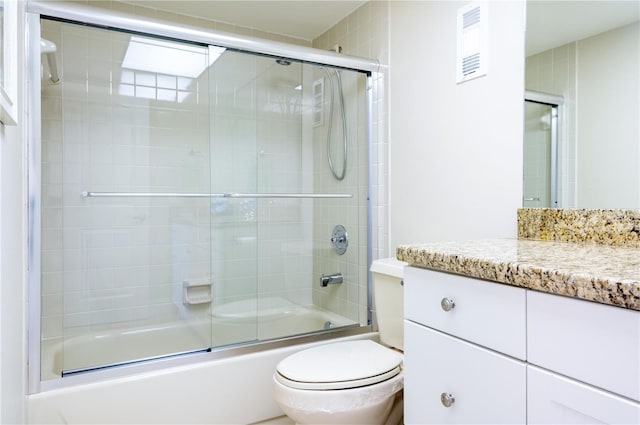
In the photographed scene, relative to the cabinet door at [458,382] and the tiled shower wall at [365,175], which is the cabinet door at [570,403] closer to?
the cabinet door at [458,382]

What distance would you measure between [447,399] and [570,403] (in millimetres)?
303

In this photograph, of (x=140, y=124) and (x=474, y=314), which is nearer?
(x=474, y=314)

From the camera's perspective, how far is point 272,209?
7.43 feet

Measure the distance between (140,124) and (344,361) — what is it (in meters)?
1.75

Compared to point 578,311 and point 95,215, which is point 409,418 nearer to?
point 578,311

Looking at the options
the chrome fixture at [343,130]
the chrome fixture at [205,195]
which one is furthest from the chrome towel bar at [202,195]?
the chrome fixture at [343,130]

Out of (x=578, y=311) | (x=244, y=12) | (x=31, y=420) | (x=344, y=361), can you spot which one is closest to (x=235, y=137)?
(x=244, y=12)

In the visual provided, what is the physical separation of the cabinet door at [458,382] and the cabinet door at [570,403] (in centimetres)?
2

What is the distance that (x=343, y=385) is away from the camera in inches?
52.3

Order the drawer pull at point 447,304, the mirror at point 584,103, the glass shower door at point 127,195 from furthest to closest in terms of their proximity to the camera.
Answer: the glass shower door at point 127,195
the mirror at point 584,103
the drawer pull at point 447,304

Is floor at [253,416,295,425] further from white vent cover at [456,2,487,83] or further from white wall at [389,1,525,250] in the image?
white vent cover at [456,2,487,83]

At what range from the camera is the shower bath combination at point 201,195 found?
2.00m

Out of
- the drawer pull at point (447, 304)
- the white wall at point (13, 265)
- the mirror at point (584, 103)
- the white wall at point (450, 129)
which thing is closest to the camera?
the drawer pull at point (447, 304)

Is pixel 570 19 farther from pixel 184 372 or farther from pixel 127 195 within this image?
pixel 127 195
